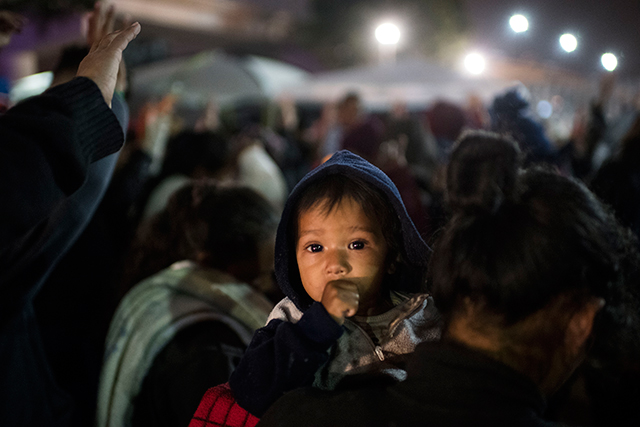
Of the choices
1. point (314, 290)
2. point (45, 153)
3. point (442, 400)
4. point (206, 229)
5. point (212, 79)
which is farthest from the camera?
point (212, 79)

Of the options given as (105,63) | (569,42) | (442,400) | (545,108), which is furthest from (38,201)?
(545,108)

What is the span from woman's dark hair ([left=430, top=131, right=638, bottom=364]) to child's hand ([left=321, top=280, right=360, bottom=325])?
0.62 ft

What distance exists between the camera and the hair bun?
930 mm

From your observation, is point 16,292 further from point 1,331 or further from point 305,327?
point 305,327

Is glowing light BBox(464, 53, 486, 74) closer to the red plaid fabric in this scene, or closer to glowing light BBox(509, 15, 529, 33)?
glowing light BBox(509, 15, 529, 33)

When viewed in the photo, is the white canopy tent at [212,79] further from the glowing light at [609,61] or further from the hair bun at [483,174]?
the hair bun at [483,174]

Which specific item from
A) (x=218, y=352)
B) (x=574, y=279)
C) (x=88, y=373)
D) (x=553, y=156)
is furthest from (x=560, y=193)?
(x=553, y=156)

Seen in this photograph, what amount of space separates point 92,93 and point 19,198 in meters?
0.34

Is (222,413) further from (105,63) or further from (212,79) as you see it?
(212,79)

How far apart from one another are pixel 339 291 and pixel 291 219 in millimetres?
412

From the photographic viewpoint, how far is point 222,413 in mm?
1169

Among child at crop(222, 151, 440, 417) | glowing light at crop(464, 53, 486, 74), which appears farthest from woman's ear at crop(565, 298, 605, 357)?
glowing light at crop(464, 53, 486, 74)

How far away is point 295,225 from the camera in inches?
55.5

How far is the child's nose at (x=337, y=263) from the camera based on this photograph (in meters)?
1.24
